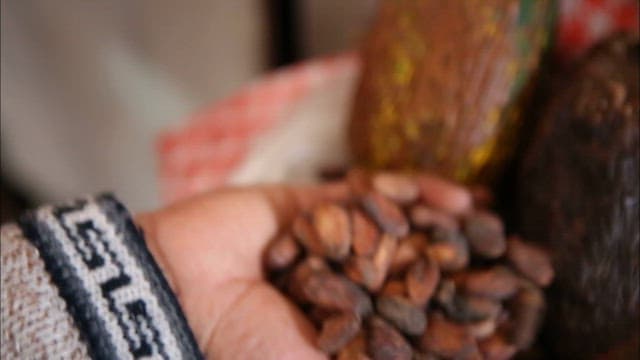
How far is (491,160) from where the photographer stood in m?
0.49

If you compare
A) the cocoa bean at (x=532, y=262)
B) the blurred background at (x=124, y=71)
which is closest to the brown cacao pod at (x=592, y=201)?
the cocoa bean at (x=532, y=262)

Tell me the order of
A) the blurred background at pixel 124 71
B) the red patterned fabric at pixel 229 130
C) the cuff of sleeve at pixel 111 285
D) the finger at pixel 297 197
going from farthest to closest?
the blurred background at pixel 124 71, the red patterned fabric at pixel 229 130, the finger at pixel 297 197, the cuff of sleeve at pixel 111 285

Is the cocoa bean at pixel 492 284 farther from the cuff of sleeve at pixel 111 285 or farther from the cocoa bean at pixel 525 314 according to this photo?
the cuff of sleeve at pixel 111 285

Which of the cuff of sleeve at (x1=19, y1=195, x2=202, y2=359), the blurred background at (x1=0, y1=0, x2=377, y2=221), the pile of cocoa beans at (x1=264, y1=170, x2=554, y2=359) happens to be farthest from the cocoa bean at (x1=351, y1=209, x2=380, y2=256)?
the blurred background at (x1=0, y1=0, x2=377, y2=221)

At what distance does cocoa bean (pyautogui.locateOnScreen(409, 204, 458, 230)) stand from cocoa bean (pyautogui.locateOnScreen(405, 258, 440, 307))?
3 centimetres

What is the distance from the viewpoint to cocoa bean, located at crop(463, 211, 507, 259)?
416 mm

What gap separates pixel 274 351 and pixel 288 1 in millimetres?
815

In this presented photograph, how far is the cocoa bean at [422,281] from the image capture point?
0.39 metres

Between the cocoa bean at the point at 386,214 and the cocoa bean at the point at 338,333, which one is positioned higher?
the cocoa bean at the point at 386,214

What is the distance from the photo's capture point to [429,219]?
1.41 feet

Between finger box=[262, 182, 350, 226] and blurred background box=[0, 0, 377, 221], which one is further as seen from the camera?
blurred background box=[0, 0, 377, 221]

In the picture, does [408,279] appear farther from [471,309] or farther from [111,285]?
[111,285]

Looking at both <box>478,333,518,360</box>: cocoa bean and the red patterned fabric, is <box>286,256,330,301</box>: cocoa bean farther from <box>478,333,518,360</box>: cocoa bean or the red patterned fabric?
the red patterned fabric

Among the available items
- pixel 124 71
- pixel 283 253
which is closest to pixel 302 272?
pixel 283 253
